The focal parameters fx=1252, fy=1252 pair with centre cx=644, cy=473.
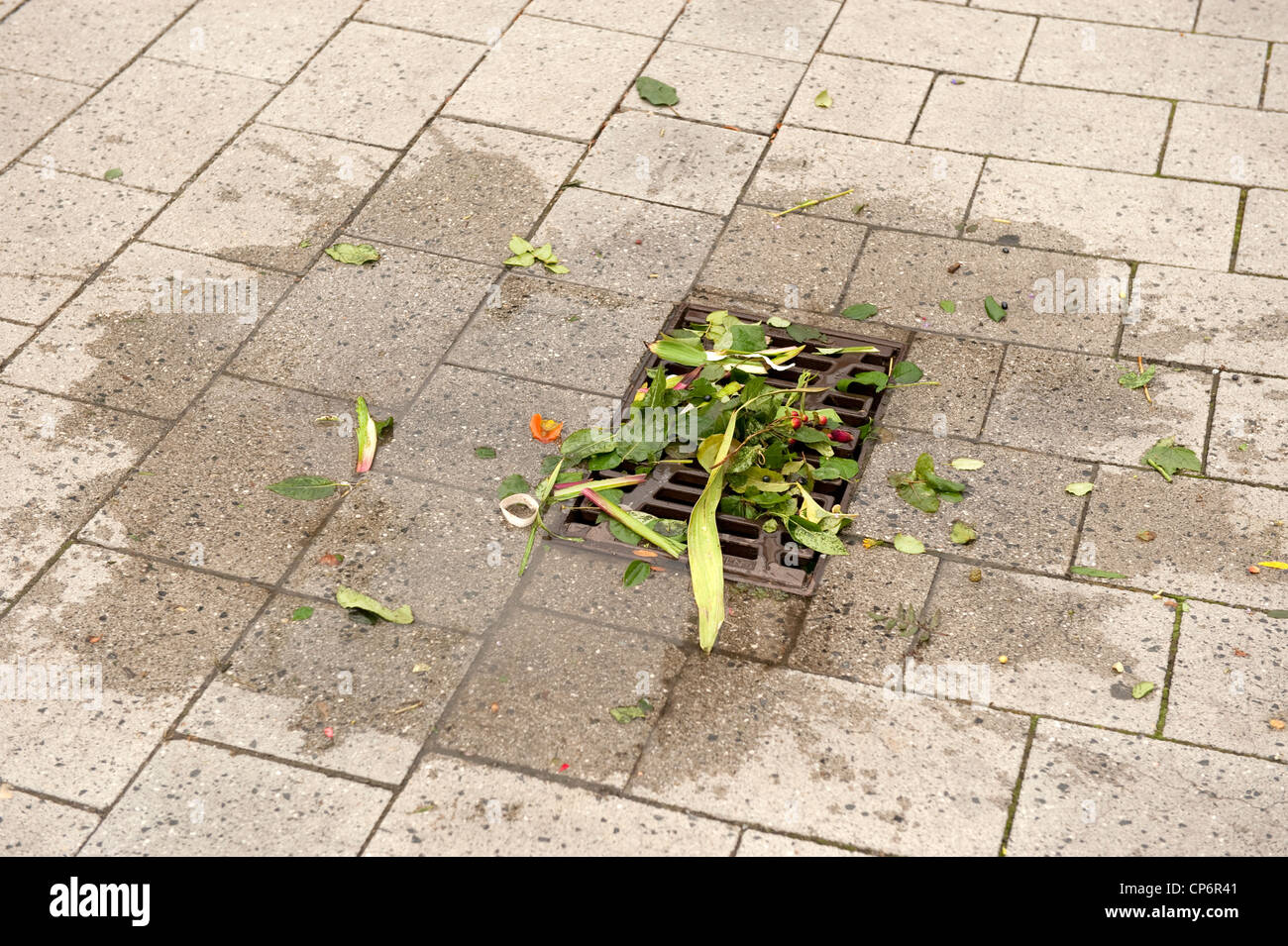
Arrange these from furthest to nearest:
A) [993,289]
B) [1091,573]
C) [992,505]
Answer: [993,289], [992,505], [1091,573]

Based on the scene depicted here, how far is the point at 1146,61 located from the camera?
19.3 feet

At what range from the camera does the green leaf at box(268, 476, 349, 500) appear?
12.7ft

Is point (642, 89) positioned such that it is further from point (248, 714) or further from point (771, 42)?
point (248, 714)

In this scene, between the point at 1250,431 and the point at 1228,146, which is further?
the point at 1228,146

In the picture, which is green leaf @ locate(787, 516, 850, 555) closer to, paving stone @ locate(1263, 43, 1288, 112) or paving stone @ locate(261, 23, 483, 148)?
paving stone @ locate(261, 23, 483, 148)

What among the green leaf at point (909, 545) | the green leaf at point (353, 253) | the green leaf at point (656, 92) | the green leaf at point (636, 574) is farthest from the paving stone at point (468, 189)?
the green leaf at point (909, 545)

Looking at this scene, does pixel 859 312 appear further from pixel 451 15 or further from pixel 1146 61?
pixel 451 15

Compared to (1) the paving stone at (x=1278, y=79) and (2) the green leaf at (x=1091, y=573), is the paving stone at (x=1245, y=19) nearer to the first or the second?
(1) the paving stone at (x=1278, y=79)

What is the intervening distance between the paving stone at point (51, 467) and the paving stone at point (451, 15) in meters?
2.85

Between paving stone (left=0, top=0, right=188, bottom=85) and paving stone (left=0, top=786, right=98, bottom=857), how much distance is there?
378 centimetres

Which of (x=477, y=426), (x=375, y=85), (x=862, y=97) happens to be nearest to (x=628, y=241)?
(x=477, y=426)

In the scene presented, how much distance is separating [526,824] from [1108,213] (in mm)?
3470

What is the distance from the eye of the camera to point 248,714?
3295mm

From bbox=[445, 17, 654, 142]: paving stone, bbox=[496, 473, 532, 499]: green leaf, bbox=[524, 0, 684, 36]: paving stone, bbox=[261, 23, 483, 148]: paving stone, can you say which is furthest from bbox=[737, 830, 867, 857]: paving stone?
bbox=[524, 0, 684, 36]: paving stone
